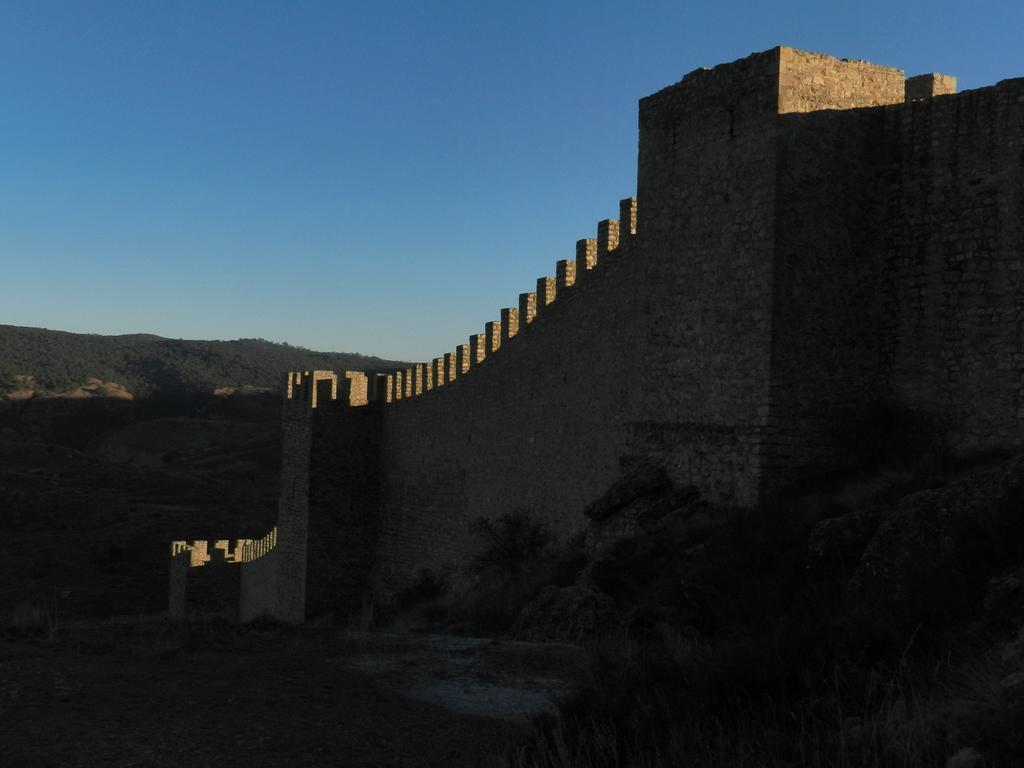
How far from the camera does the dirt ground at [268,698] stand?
5.40 meters

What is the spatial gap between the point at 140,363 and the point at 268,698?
95.5 meters

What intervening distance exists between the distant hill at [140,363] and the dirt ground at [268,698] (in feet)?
237

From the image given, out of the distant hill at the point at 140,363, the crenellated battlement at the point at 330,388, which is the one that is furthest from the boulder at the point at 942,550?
the distant hill at the point at 140,363

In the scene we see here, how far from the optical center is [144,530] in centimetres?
3397

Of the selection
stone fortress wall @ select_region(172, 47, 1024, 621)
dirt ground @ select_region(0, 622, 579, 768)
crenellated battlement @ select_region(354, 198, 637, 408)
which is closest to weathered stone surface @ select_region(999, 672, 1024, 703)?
dirt ground @ select_region(0, 622, 579, 768)

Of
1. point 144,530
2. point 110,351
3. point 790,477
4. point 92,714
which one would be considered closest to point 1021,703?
point 92,714

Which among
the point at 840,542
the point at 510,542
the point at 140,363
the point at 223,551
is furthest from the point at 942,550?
the point at 140,363

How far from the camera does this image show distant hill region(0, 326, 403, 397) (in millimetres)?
81188

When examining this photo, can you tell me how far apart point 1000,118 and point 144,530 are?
97.9ft

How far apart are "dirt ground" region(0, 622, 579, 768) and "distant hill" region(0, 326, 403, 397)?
72.3 meters

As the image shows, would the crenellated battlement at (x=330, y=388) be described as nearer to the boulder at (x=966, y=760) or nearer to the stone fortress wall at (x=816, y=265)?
the stone fortress wall at (x=816, y=265)

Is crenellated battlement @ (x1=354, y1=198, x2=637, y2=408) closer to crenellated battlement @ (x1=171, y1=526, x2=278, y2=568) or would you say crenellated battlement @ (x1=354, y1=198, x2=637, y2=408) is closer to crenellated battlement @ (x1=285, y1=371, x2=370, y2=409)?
crenellated battlement @ (x1=285, y1=371, x2=370, y2=409)

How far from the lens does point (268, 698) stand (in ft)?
21.4

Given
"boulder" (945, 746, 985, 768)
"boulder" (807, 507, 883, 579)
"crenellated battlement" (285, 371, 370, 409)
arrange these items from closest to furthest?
"boulder" (945, 746, 985, 768) → "boulder" (807, 507, 883, 579) → "crenellated battlement" (285, 371, 370, 409)
